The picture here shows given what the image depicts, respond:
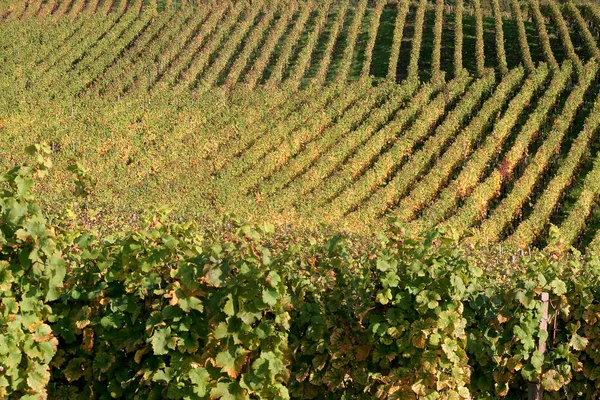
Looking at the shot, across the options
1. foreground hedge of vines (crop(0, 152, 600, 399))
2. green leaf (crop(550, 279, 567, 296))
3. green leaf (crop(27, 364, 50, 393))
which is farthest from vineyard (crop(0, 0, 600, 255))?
green leaf (crop(550, 279, 567, 296))

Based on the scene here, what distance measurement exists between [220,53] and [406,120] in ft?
45.0

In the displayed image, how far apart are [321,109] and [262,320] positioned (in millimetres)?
29694

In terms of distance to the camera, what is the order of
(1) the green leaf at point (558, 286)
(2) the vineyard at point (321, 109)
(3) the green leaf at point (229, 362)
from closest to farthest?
(3) the green leaf at point (229, 362) < (1) the green leaf at point (558, 286) < (2) the vineyard at point (321, 109)

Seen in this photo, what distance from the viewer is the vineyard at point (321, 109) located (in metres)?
28.6

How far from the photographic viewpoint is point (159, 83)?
133ft

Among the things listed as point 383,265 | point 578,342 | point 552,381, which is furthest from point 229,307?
point 578,342

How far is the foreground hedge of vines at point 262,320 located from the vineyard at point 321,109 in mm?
14296

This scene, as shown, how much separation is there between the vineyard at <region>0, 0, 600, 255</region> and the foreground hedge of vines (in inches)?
563

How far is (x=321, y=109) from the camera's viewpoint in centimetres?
3638

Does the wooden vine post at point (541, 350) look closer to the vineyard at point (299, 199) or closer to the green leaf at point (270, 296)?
the vineyard at point (299, 199)

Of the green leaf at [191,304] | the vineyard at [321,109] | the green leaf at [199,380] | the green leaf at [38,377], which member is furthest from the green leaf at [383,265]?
the vineyard at [321,109]

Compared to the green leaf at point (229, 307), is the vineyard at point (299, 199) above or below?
below

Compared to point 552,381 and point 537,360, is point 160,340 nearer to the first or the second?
point 537,360

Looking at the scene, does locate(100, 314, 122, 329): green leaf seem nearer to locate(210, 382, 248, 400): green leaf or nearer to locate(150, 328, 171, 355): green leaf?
locate(150, 328, 171, 355): green leaf
